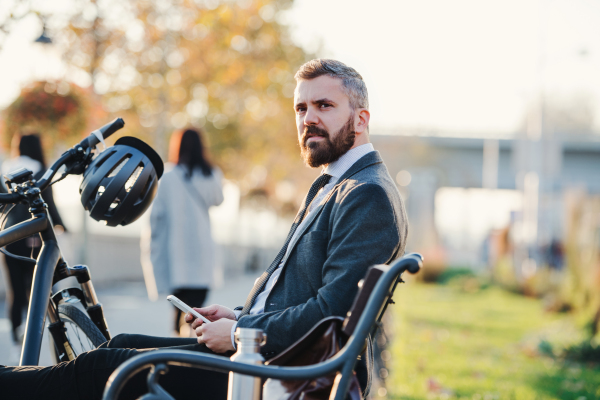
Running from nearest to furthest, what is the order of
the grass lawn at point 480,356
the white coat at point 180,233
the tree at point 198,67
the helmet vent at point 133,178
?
the helmet vent at point 133,178
the white coat at point 180,233
the grass lawn at point 480,356
the tree at point 198,67

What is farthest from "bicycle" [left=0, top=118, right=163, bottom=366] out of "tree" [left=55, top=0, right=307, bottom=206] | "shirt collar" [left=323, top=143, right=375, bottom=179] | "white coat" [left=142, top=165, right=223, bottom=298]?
"tree" [left=55, top=0, right=307, bottom=206]

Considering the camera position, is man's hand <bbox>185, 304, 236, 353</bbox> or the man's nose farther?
the man's nose

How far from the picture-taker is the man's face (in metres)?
2.53

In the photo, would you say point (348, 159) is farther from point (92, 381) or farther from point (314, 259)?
point (92, 381)

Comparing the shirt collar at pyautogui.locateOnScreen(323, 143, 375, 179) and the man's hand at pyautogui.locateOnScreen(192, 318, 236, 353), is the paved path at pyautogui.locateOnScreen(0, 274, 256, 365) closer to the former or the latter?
the man's hand at pyautogui.locateOnScreen(192, 318, 236, 353)

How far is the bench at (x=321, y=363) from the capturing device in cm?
165

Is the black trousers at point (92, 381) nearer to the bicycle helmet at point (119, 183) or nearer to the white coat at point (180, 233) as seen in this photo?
the bicycle helmet at point (119, 183)

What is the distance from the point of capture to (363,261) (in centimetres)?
216

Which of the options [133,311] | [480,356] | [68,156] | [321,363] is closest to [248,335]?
[321,363]

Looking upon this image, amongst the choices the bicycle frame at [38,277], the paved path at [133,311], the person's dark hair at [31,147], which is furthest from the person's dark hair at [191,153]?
the bicycle frame at [38,277]

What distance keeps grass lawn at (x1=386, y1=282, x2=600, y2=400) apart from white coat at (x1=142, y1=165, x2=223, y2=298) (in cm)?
194

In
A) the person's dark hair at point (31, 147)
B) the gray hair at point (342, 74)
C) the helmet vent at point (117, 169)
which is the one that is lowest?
the person's dark hair at point (31, 147)

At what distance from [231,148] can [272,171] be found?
548cm

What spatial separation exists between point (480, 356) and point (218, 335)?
6.09m
